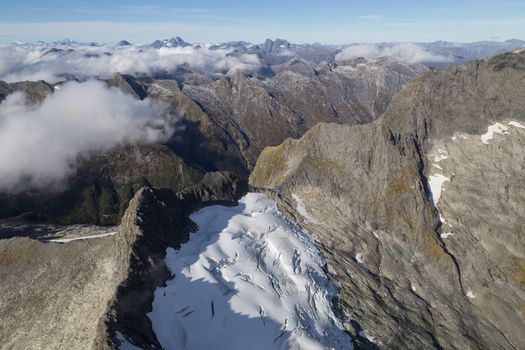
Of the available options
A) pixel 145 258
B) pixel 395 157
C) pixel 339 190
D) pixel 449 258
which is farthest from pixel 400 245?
pixel 145 258

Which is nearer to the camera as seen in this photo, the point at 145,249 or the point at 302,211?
the point at 145,249

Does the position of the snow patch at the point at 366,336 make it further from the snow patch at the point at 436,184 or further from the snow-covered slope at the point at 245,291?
the snow patch at the point at 436,184

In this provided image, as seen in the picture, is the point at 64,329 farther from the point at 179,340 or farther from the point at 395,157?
the point at 395,157

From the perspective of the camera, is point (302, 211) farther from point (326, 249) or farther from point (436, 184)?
point (436, 184)

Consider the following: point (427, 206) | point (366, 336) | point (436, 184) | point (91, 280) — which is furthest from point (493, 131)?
point (91, 280)

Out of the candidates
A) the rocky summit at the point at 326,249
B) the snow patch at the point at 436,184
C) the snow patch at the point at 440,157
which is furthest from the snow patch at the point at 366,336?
the snow patch at the point at 440,157

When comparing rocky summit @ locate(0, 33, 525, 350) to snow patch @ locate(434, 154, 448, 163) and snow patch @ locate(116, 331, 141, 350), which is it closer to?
snow patch @ locate(116, 331, 141, 350)
